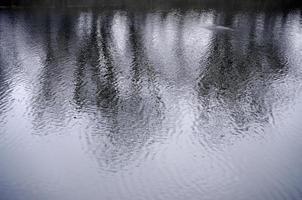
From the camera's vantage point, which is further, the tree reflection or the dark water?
the tree reflection

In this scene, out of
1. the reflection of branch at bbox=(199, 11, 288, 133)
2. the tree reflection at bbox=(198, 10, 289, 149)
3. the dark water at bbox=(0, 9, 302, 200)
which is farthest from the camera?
the reflection of branch at bbox=(199, 11, 288, 133)

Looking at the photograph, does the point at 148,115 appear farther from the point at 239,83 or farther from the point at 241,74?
the point at 241,74

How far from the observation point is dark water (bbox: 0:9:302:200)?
33.2 feet

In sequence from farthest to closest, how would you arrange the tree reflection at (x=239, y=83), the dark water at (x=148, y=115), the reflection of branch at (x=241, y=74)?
the reflection of branch at (x=241, y=74) → the tree reflection at (x=239, y=83) → the dark water at (x=148, y=115)

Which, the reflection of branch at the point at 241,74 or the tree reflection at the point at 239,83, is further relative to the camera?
the reflection of branch at the point at 241,74

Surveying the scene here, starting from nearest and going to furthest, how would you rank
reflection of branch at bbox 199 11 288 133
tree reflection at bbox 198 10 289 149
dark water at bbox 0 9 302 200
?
1. dark water at bbox 0 9 302 200
2. tree reflection at bbox 198 10 289 149
3. reflection of branch at bbox 199 11 288 133

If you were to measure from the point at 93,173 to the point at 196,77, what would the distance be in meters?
7.53

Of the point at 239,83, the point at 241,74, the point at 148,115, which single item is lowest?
the point at 148,115

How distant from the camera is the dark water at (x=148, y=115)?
10.1 metres

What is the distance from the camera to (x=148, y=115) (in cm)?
1320

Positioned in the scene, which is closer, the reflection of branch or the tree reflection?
the tree reflection

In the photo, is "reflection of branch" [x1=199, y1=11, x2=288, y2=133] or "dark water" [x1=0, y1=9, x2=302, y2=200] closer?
"dark water" [x1=0, y1=9, x2=302, y2=200]

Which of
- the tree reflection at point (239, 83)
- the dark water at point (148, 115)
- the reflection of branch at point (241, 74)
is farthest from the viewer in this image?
the reflection of branch at point (241, 74)

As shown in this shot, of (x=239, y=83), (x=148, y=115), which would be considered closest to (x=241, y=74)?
(x=239, y=83)
